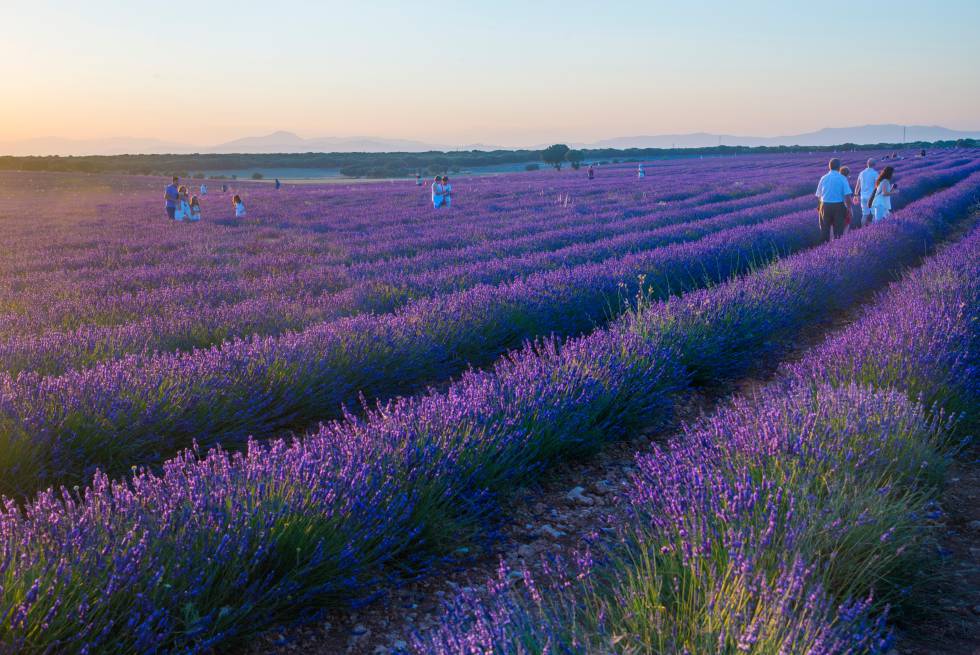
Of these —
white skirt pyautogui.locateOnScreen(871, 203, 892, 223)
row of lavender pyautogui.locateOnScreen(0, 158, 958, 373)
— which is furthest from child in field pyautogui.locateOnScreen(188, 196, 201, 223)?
white skirt pyautogui.locateOnScreen(871, 203, 892, 223)

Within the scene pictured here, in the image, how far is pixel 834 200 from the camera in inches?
412

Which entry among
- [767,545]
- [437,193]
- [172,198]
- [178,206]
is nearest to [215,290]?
[767,545]

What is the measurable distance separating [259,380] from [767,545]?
9.91 feet

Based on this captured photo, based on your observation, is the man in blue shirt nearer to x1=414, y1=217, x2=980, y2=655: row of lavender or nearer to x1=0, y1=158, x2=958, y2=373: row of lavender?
x1=0, y1=158, x2=958, y2=373: row of lavender

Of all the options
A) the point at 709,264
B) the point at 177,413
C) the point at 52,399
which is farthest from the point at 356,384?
the point at 709,264

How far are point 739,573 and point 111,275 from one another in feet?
29.2

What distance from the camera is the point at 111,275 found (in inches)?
345

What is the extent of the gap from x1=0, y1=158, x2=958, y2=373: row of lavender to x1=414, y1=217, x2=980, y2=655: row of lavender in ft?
11.4

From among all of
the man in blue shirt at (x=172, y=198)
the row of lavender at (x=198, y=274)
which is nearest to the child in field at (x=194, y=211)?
the man in blue shirt at (x=172, y=198)

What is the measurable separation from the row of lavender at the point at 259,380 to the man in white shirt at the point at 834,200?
5.35 metres

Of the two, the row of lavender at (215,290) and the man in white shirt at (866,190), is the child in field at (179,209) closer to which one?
the row of lavender at (215,290)

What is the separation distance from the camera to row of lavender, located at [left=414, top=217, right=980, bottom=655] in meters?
1.68

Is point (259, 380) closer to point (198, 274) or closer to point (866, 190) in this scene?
point (198, 274)

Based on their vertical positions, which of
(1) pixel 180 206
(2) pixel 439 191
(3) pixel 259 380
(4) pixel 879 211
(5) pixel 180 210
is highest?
(2) pixel 439 191
